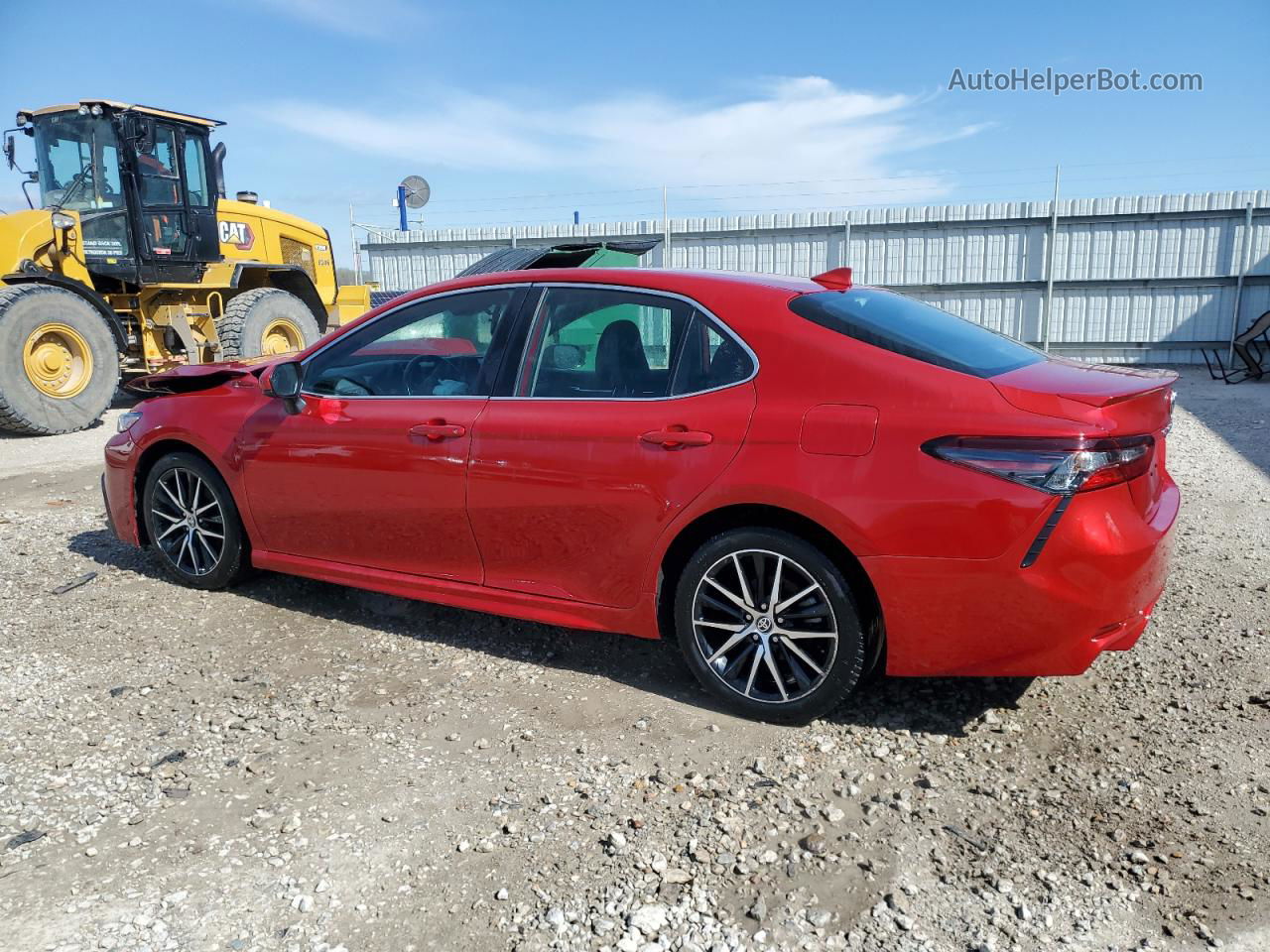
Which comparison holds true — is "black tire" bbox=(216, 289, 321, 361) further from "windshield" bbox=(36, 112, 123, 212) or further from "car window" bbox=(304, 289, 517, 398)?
"car window" bbox=(304, 289, 517, 398)

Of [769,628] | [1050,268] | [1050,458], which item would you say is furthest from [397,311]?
[1050,268]

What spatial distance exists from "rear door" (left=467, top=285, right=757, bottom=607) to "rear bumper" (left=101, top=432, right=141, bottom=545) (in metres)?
2.31

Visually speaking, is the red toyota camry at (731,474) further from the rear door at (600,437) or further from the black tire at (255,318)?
the black tire at (255,318)

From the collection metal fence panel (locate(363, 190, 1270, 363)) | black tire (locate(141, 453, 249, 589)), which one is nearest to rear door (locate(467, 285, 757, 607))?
black tire (locate(141, 453, 249, 589))

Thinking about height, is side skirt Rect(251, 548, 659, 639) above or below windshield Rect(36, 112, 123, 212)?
below

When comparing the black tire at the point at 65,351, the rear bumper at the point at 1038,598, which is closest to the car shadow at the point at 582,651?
the rear bumper at the point at 1038,598

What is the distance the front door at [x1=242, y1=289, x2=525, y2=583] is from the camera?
379 centimetres

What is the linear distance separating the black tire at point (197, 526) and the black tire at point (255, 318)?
22.6 feet

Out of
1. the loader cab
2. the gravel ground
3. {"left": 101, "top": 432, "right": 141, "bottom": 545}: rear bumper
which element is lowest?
the gravel ground

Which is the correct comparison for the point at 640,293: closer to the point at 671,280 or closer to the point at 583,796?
the point at 671,280

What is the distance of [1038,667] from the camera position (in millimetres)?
2934

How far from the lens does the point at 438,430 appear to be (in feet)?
12.3

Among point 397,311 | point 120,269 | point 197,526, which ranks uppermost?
point 120,269

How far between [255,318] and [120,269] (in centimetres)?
154
